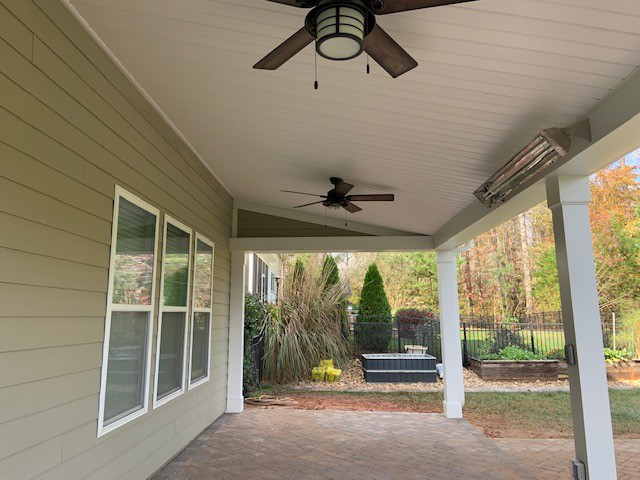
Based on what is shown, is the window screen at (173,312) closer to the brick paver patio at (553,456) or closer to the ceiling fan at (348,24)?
the ceiling fan at (348,24)

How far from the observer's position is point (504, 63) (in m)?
2.40

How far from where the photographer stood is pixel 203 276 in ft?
17.0

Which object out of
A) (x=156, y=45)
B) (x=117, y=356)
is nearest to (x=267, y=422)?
(x=117, y=356)

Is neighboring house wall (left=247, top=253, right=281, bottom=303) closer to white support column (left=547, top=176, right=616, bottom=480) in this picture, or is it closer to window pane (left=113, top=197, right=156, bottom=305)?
window pane (left=113, top=197, right=156, bottom=305)

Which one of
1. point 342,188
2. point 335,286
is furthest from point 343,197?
point 335,286

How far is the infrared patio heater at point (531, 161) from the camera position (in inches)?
105

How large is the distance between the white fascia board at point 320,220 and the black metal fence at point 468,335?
4.59 meters

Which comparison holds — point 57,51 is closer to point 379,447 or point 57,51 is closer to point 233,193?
point 233,193

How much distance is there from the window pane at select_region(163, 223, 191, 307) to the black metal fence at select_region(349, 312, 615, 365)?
6545 millimetres

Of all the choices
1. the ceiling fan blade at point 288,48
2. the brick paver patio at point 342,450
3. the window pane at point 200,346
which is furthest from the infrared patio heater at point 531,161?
the window pane at point 200,346

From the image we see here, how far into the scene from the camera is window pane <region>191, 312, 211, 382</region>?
487 cm

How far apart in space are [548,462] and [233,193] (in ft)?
16.0

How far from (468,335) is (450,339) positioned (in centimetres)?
472

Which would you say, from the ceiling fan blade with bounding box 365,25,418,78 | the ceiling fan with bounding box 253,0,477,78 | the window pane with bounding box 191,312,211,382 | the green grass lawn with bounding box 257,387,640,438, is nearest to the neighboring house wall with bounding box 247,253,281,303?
the green grass lawn with bounding box 257,387,640,438
